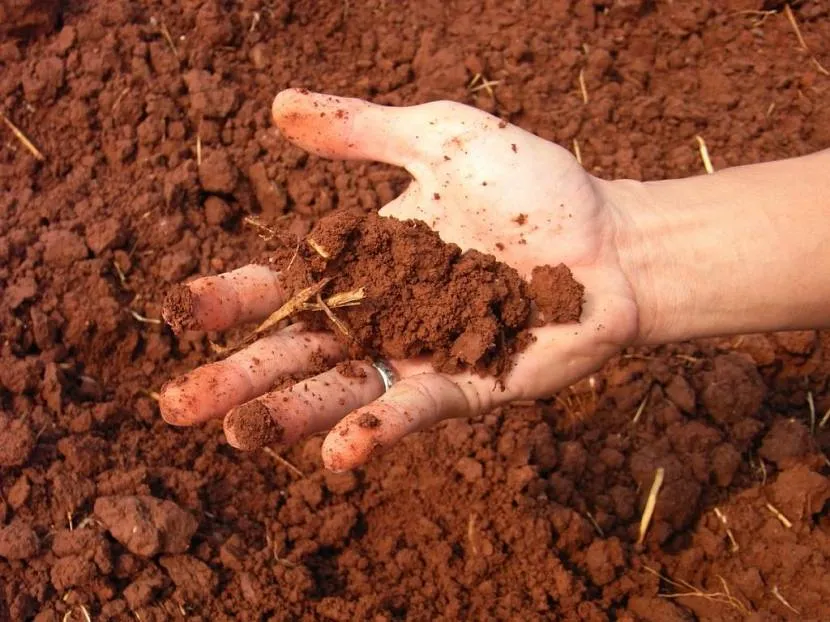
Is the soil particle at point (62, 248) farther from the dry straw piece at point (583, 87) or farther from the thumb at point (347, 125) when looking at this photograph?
the dry straw piece at point (583, 87)

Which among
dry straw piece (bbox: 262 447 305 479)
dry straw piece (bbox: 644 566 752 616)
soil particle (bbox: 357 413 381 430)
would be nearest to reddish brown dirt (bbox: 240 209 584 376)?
soil particle (bbox: 357 413 381 430)

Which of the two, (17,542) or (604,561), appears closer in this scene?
(17,542)

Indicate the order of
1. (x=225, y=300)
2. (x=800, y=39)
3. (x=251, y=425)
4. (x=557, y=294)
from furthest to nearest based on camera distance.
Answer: (x=800, y=39)
(x=557, y=294)
(x=225, y=300)
(x=251, y=425)

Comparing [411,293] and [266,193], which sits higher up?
[411,293]

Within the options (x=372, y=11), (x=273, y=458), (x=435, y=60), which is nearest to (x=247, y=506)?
(x=273, y=458)

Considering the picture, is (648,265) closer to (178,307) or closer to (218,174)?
(178,307)

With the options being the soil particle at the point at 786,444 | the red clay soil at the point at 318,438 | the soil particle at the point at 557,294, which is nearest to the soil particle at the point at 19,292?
the red clay soil at the point at 318,438

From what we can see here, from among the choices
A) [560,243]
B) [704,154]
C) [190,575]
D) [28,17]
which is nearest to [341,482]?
[190,575]

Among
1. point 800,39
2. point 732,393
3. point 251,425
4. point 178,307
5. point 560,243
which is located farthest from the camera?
point 800,39
